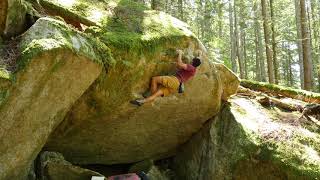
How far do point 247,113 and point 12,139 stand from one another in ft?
21.5

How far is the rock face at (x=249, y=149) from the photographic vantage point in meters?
9.23

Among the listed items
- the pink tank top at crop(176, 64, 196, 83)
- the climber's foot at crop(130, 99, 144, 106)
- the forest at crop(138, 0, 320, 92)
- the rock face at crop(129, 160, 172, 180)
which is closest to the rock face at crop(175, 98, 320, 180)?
the rock face at crop(129, 160, 172, 180)

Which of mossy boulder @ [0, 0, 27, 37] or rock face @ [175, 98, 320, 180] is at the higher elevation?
mossy boulder @ [0, 0, 27, 37]

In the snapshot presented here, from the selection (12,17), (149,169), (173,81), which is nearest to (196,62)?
(173,81)

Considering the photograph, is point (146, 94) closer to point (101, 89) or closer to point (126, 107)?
point (126, 107)

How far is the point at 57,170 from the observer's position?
8.31 metres

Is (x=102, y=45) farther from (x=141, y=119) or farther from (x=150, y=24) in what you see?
(x=141, y=119)

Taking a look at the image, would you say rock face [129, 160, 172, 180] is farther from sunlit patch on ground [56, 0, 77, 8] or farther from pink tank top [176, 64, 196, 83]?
sunlit patch on ground [56, 0, 77, 8]

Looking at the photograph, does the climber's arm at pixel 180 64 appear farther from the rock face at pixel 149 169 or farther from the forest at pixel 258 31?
the forest at pixel 258 31

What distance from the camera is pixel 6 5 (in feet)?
20.7

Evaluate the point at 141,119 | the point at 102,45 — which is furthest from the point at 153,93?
the point at 102,45

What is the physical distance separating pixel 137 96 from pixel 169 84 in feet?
2.43

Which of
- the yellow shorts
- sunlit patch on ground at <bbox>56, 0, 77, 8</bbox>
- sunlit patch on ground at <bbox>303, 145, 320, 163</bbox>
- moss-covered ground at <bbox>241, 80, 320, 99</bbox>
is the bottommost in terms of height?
sunlit patch on ground at <bbox>303, 145, 320, 163</bbox>

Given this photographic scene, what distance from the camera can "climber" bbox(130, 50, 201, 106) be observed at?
8375mm
